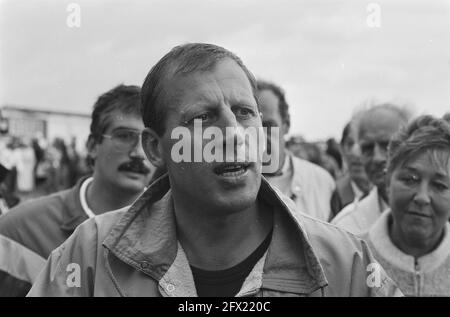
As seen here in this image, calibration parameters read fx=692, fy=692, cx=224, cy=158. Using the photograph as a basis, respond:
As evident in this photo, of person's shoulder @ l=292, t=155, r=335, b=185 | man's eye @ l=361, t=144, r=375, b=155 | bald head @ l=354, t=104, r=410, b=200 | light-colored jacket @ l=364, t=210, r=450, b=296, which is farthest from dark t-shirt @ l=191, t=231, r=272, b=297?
person's shoulder @ l=292, t=155, r=335, b=185

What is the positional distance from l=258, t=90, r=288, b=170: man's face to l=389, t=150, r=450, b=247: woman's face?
887mm

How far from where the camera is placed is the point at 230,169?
5.82 feet

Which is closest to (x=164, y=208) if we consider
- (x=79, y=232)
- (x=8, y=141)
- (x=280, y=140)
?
(x=79, y=232)

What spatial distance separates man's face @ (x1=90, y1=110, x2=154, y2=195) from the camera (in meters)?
3.36

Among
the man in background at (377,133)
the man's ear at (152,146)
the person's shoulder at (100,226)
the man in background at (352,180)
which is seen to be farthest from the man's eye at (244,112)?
the man in background at (352,180)

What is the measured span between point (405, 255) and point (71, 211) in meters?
1.53

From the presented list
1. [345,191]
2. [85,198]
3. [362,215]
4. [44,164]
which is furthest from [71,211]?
[44,164]

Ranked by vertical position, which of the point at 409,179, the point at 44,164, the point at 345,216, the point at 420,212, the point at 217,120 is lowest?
the point at 44,164

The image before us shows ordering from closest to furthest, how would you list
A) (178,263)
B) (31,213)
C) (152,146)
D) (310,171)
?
1. (178,263)
2. (152,146)
3. (31,213)
4. (310,171)

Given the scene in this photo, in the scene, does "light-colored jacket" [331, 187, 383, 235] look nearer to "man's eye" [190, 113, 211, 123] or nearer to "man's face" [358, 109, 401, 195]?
"man's face" [358, 109, 401, 195]

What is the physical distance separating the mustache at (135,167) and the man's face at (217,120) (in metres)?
1.49

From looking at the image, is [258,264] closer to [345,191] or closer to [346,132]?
[345,191]

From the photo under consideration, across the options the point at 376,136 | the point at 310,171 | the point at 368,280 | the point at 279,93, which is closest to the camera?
the point at 368,280
